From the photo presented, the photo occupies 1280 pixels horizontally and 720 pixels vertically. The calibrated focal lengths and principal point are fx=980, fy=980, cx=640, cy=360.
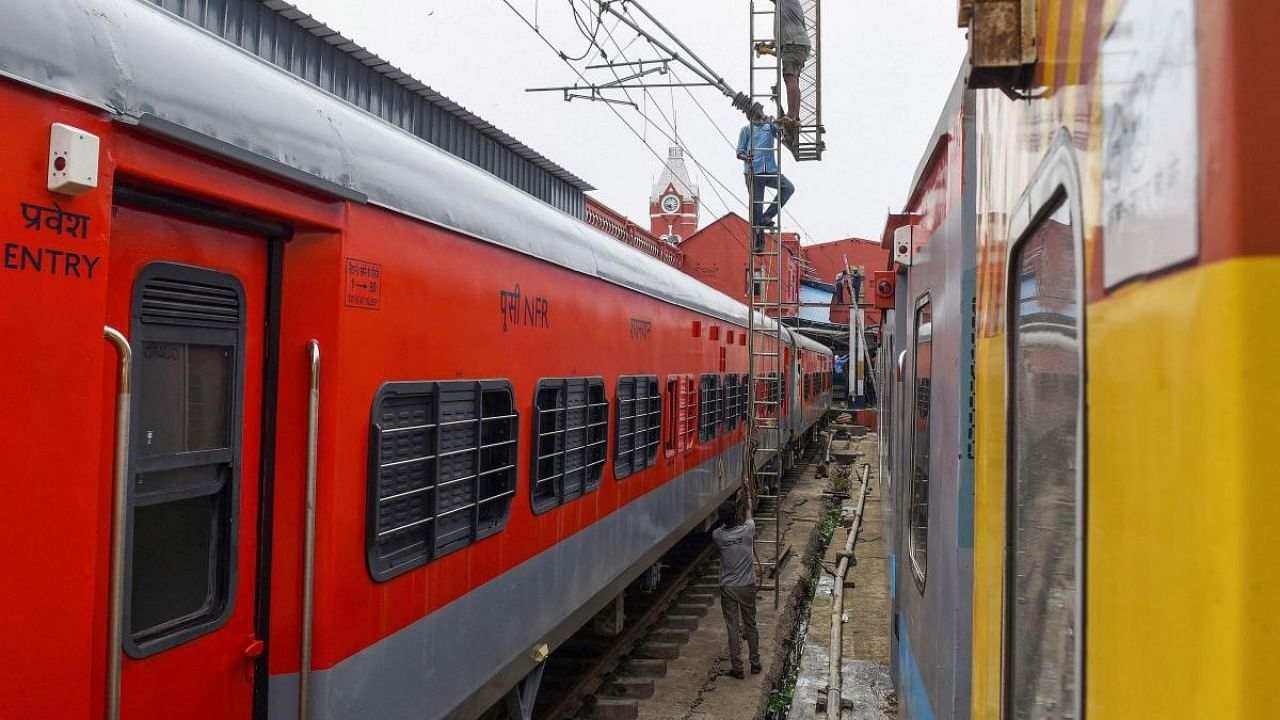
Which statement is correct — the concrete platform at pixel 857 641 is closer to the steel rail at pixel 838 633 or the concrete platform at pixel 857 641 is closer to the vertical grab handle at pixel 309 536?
the steel rail at pixel 838 633

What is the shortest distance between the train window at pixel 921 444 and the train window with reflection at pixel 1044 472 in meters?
2.29

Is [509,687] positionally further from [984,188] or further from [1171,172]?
[1171,172]

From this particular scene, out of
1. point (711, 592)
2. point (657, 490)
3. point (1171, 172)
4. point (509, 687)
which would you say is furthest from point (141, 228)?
point (711, 592)

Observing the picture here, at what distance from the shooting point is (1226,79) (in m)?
0.89

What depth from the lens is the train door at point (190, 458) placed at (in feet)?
9.29

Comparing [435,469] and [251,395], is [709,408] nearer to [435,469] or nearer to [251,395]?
[435,469]

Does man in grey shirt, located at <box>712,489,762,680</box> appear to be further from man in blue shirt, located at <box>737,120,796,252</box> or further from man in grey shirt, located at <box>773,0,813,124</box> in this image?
man in blue shirt, located at <box>737,120,796,252</box>

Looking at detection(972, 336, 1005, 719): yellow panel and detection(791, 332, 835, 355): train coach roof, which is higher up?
detection(791, 332, 835, 355): train coach roof

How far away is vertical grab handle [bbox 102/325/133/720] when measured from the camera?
255cm

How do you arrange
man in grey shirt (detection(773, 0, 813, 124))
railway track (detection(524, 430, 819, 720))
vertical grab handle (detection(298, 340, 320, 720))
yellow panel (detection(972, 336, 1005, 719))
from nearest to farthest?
yellow panel (detection(972, 336, 1005, 719))
vertical grab handle (detection(298, 340, 320, 720))
railway track (detection(524, 430, 819, 720))
man in grey shirt (detection(773, 0, 813, 124))

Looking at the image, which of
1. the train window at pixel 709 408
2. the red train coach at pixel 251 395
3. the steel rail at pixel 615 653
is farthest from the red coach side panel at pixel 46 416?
the train window at pixel 709 408

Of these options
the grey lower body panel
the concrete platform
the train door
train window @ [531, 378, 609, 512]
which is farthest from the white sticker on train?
the concrete platform

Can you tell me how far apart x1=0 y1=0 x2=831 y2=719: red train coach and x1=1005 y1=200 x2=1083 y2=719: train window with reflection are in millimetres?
2170

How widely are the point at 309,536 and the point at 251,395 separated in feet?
1.76
